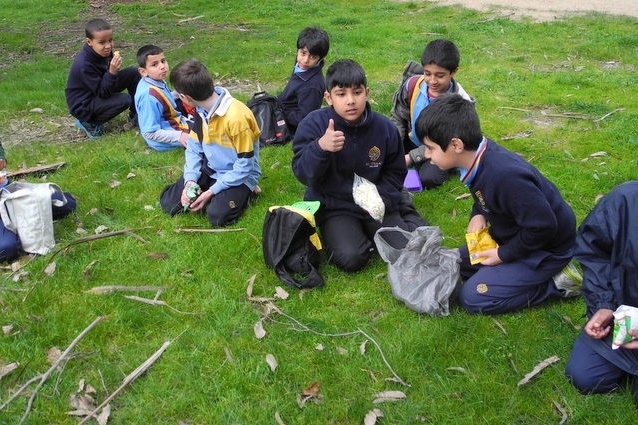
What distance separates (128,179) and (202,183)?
4.05 feet

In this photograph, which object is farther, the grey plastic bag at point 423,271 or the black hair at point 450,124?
the grey plastic bag at point 423,271

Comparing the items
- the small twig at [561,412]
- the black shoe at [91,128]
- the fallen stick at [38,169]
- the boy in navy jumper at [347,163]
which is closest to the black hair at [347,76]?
the boy in navy jumper at [347,163]

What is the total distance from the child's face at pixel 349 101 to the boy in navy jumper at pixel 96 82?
15.4 ft

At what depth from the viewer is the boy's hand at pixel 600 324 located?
3531 mm

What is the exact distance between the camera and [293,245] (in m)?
4.83

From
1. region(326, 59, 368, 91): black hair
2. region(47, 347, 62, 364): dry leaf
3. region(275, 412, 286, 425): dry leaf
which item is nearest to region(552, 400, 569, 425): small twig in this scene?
region(275, 412, 286, 425): dry leaf

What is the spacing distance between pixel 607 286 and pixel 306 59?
489 centimetres

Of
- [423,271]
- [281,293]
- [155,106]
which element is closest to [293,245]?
[281,293]

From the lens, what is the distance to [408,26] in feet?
47.7

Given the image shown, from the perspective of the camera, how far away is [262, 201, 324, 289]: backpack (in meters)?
4.74

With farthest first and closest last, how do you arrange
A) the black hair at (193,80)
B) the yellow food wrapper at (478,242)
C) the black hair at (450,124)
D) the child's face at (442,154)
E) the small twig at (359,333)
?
the black hair at (193,80), the yellow food wrapper at (478,242), the child's face at (442,154), the black hair at (450,124), the small twig at (359,333)

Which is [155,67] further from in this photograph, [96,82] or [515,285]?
[515,285]

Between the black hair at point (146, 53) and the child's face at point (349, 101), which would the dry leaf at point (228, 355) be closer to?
the child's face at point (349, 101)

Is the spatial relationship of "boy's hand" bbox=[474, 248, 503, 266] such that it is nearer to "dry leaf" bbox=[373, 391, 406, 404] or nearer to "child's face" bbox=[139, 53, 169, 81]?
"dry leaf" bbox=[373, 391, 406, 404]
